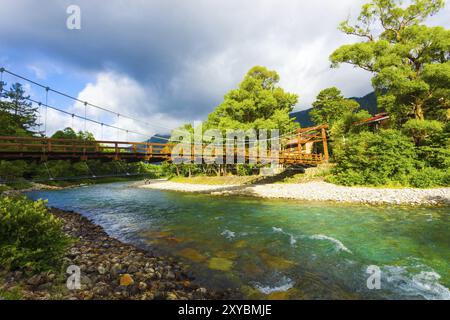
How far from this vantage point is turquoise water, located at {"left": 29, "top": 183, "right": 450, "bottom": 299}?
5.33 m

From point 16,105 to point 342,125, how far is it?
6146 cm

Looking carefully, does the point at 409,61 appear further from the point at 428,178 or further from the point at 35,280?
the point at 35,280

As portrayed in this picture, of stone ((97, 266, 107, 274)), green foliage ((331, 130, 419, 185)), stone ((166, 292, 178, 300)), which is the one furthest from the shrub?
stone ((97, 266, 107, 274))

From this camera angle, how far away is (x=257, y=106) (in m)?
31.0

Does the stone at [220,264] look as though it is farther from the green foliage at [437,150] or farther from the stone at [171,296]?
the green foliage at [437,150]

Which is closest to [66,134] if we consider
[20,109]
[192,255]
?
[20,109]

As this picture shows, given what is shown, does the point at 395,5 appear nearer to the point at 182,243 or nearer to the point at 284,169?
the point at 284,169

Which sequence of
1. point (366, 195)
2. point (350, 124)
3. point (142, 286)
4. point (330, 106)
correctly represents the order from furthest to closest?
1. point (330, 106)
2. point (350, 124)
3. point (366, 195)
4. point (142, 286)

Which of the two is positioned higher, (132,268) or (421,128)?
(421,128)

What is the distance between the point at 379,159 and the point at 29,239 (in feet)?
71.7

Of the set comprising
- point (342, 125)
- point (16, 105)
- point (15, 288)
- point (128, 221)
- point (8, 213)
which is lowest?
point (128, 221)
